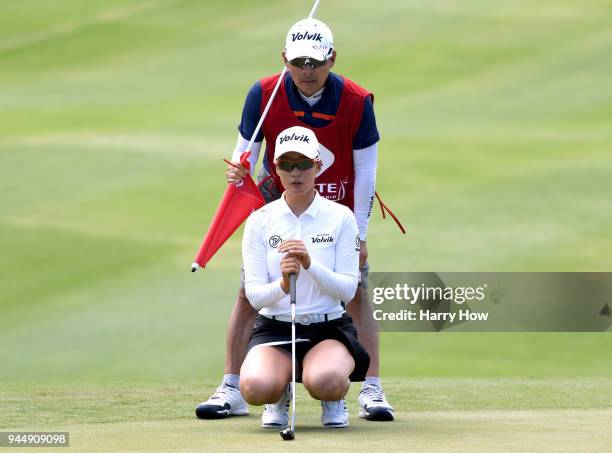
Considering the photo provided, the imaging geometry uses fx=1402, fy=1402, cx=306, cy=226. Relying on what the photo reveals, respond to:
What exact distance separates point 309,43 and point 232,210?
903 mm

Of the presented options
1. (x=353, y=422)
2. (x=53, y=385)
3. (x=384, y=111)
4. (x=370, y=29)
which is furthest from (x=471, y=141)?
(x=353, y=422)

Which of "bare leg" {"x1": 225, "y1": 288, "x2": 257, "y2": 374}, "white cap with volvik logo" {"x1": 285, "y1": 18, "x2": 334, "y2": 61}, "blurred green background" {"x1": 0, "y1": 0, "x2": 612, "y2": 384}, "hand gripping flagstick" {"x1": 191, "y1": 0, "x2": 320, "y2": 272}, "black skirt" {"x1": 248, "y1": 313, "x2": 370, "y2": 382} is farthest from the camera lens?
"blurred green background" {"x1": 0, "y1": 0, "x2": 612, "y2": 384}

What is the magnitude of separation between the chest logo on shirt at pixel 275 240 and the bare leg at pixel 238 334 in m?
0.81

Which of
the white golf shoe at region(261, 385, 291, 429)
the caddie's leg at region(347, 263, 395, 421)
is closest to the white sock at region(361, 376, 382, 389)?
the caddie's leg at region(347, 263, 395, 421)

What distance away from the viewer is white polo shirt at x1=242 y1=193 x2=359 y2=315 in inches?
234

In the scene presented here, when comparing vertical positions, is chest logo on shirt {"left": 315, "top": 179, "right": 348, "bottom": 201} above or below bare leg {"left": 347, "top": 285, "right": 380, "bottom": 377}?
above

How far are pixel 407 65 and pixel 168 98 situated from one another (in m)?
3.22

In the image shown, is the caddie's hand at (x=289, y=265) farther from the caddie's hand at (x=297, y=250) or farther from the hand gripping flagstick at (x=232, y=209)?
the hand gripping flagstick at (x=232, y=209)

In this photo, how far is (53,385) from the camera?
8148mm

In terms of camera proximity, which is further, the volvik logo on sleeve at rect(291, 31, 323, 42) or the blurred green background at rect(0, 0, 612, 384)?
the blurred green background at rect(0, 0, 612, 384)

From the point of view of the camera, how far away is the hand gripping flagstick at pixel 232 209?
6.54 meters

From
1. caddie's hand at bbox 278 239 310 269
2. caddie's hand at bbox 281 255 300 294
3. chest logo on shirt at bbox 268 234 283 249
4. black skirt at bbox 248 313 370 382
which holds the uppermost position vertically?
chest logo on shirt at bbox 268 234 283 249

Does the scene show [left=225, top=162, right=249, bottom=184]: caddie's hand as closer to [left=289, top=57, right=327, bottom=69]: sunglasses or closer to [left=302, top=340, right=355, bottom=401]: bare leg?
[left=289, top=57, right=327, bottom=69]: sunglasses

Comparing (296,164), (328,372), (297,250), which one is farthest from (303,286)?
(296,164)
